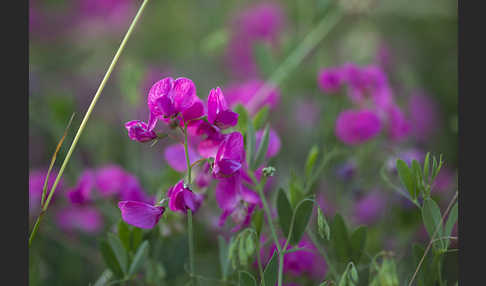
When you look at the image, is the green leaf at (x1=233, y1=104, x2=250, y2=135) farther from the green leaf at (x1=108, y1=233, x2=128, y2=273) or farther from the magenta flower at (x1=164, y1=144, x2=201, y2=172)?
the green leaf at (x1=108, y1=233, x2=128, y2=273)

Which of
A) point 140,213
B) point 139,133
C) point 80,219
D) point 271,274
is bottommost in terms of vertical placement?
point 80,219

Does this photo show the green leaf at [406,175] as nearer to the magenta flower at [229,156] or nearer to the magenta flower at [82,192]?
the magenta flower at [229,156]

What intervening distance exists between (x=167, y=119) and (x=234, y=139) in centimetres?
10

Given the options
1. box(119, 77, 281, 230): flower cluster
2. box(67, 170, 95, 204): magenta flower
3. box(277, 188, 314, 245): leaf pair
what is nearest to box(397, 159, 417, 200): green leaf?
box(277, 188, 314, 245): leaf pair

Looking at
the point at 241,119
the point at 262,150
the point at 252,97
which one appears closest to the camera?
the point at 262,150

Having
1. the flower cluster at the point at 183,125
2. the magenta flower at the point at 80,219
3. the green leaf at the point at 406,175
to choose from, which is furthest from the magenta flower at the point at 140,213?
the magenta flower at the point at 80,219

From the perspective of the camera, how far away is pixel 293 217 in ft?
2.46

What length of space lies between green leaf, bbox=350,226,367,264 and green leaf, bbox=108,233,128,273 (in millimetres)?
378

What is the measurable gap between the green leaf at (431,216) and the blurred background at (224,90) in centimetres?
25

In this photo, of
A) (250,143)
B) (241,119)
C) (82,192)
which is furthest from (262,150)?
(82,192)

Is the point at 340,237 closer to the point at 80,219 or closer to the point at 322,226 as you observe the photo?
the point at 322,226

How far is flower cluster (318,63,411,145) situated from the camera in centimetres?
122

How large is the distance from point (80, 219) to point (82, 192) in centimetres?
28

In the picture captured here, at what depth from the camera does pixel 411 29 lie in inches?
91.8
